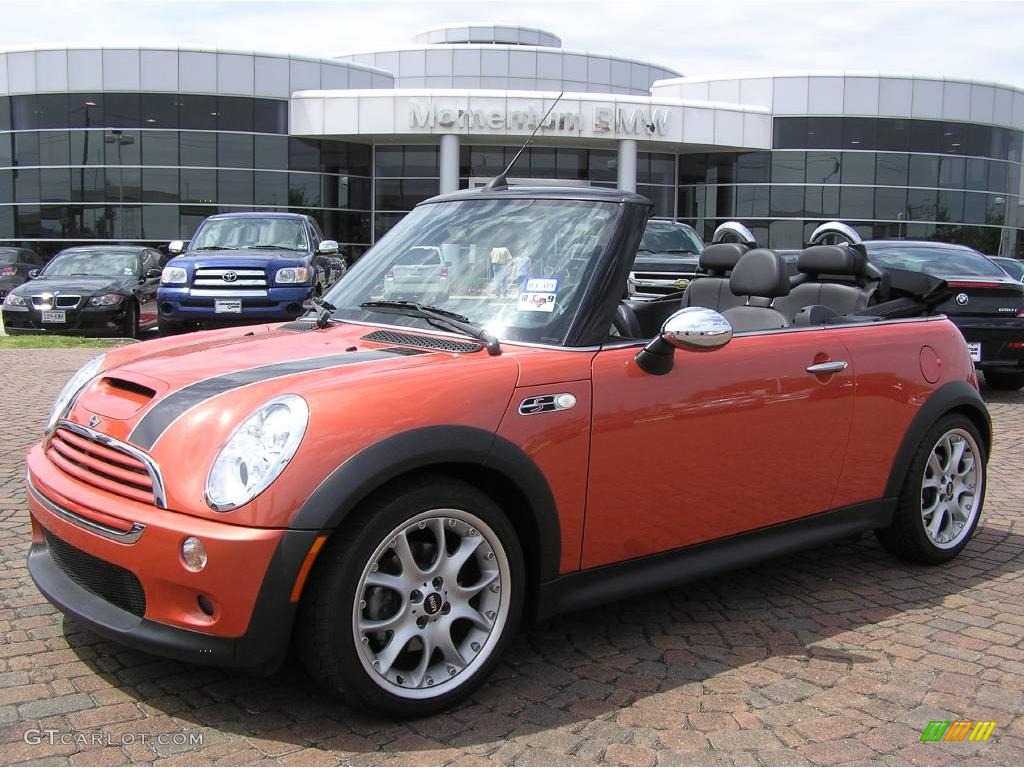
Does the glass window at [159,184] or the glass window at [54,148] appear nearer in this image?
the glass window at [159,184]

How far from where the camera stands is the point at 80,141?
3434 cm

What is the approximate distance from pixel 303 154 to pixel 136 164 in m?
5.66

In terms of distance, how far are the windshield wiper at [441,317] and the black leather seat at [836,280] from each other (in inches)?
96.7

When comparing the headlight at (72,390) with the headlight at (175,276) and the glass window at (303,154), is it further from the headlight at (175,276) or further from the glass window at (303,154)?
the glass window at (303,154)

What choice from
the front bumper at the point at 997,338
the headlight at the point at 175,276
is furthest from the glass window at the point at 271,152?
the front bumper at the point at 997,338

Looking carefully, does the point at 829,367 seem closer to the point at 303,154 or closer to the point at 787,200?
the point at 303,154

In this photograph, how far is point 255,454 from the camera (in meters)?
2.84

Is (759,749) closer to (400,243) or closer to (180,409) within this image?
(180,409)

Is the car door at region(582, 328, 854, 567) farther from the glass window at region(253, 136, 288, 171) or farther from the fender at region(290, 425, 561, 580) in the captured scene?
the glass window at region(253, 136, 288, 171)

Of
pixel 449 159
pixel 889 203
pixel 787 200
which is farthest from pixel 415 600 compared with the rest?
pixel 889 203

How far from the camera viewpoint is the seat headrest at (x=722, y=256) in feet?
18.6

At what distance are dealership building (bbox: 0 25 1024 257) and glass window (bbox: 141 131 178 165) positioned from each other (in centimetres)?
5

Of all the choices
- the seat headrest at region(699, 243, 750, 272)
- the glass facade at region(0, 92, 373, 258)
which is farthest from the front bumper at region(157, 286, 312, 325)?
the glass facade at region(0, 92, 373, 258)

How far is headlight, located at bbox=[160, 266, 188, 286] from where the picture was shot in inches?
512
